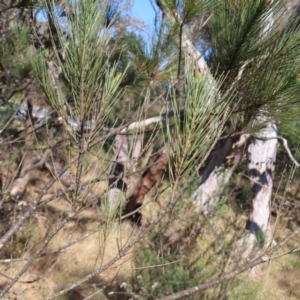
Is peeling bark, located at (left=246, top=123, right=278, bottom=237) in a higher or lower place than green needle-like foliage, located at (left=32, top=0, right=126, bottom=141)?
lower

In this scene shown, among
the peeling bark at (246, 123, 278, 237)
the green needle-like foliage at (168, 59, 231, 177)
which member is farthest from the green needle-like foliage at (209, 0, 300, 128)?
the peeling bark at (246, 123, 278, 237)

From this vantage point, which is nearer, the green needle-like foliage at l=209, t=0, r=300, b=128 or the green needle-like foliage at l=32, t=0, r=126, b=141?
the green needle-like foliage at l=32, t=0, r=126, b=141

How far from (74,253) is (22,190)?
46.4 inches

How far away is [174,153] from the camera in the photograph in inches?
43.5

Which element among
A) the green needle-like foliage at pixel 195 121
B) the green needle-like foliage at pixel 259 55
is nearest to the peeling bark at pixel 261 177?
the green needle-like foliage at pixel 259 55

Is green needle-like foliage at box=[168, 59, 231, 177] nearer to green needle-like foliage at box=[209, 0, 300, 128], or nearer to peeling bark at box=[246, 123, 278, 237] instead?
green needle-like foliage at box=[209, 0, 300, 128]

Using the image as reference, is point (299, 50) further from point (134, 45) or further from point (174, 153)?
point (134, 45)

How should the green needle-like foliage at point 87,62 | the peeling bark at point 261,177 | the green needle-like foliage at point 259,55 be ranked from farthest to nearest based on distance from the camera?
the peeling bark at point 261,177, the green needle-like foliage at point 259,55, the green needle-like foliage at point 87,62

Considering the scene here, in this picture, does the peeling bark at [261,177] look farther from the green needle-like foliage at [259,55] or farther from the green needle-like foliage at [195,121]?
the green needle-like foliage at [195,121]

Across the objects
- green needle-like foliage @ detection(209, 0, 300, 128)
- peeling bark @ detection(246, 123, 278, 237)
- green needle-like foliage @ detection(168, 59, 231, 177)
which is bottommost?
peeling bark @ detection(246, 123, 278, 237)

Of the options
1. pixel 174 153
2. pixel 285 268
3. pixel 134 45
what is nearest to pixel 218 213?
pixel 285 268

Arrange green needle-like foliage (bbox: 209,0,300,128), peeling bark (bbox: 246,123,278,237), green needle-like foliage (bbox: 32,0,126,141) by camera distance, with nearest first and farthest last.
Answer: green needle-like foliage (bbox: 32,0,126,141)
green needle-like foliage (bbox: 209,0,300,128)
peeling bark (bbox: 246,123,278,237)

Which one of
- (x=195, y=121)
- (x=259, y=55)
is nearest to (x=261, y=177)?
(x=259, y=55)

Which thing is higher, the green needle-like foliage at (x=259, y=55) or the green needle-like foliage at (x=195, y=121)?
the green needle-like foliage at (x=259, y=55)
